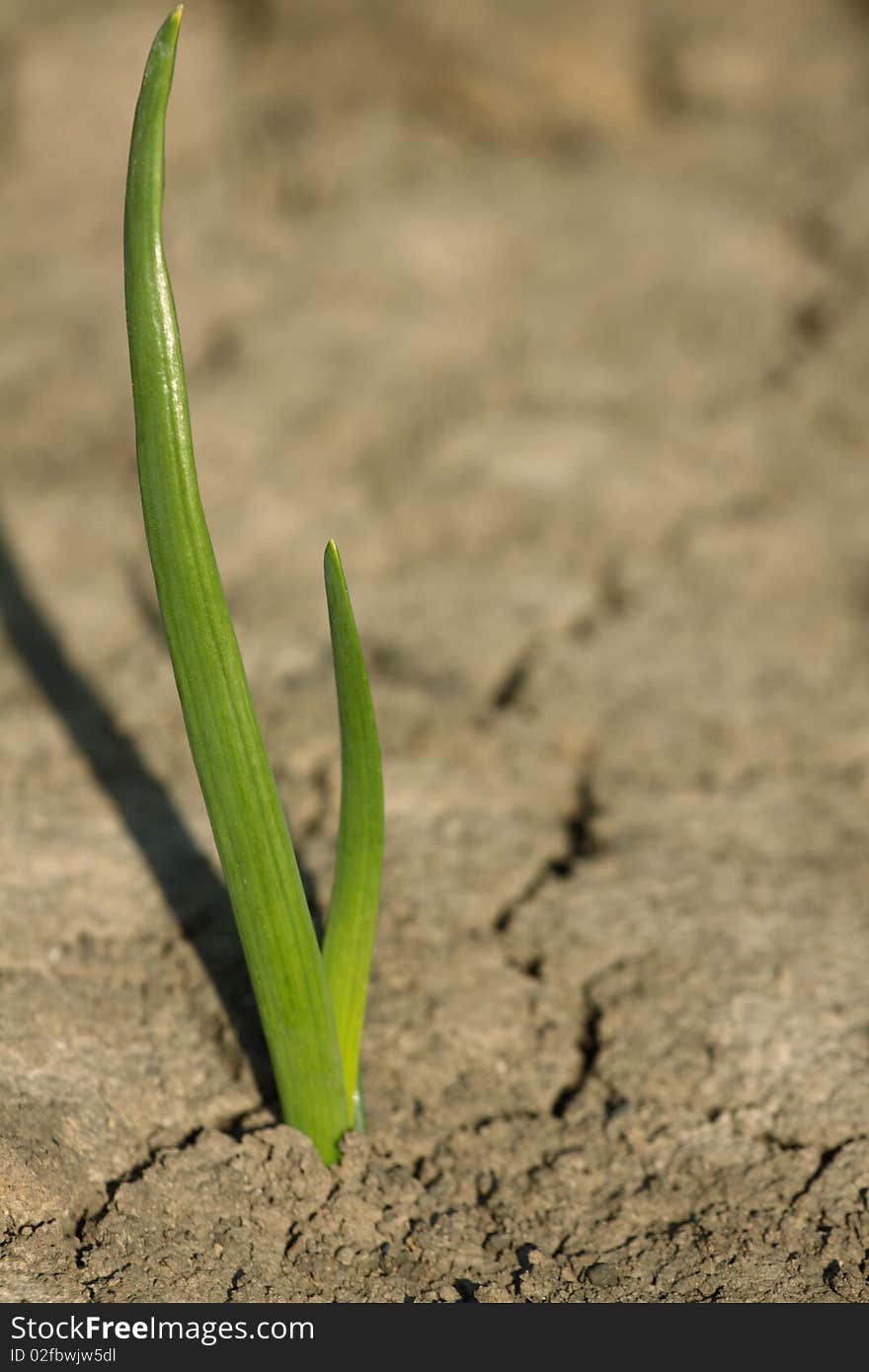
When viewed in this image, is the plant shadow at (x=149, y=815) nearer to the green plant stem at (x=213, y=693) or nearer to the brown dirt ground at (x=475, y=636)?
the brown dirt ground at (x=475, y=636)

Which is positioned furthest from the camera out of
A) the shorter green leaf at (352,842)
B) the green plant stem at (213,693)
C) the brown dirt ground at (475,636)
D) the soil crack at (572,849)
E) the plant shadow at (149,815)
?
the soil crack at (572,849)

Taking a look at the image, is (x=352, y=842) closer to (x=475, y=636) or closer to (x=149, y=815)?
(x=149, y=815)

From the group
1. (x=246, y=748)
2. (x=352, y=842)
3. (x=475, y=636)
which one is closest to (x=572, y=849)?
(x=475, y=636)

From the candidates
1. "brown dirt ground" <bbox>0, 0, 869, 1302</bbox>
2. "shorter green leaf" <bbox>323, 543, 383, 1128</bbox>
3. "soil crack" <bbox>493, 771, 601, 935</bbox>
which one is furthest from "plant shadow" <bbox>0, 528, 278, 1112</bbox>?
"soil crack" <bbox>493, 771, 601, 935</bbox>

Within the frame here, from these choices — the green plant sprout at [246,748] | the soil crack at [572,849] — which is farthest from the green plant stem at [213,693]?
the soil crack at [572,849]

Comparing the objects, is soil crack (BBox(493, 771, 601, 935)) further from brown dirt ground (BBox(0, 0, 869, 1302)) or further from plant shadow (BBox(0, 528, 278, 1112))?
plant shadow (BBox(0, 528, 278, 1112))

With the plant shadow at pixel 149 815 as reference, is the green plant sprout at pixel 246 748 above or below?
above
